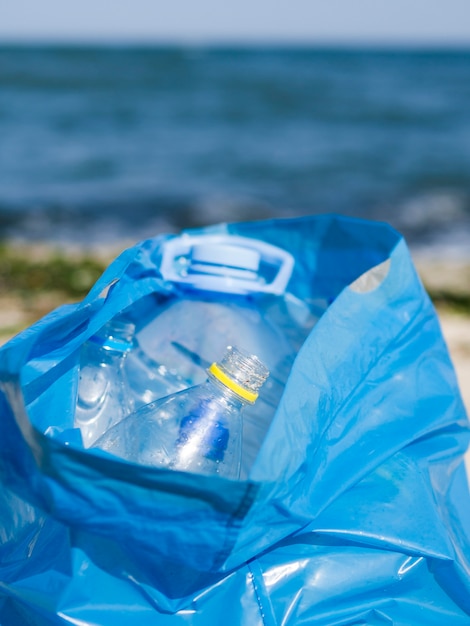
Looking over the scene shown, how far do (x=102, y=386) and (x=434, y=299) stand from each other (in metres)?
1.90

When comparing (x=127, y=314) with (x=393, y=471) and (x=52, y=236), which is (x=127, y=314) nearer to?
(x=393, y=471)

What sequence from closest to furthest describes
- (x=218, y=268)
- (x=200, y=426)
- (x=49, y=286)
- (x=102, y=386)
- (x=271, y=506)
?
(x=271, y=506), (x=200, y=426), (x=102, y=386), (x=218, y=268), (x=49, y=286)

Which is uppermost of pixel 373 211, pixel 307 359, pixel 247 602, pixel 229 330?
pixel 307 359

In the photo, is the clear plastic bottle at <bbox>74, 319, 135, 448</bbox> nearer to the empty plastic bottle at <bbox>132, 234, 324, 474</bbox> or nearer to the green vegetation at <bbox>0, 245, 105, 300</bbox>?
the empty plastic bottle at <bbox>132, 234, 324, 474</bbox>

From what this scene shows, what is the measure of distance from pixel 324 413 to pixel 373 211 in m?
4.63

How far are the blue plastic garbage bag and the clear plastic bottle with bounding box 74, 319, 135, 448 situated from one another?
3.4 inches

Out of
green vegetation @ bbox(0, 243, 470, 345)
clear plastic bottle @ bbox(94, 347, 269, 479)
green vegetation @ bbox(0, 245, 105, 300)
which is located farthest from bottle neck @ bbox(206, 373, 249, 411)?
green vegetation @ bbox(0, 245, 105, 300)

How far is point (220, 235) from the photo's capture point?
1.77 m

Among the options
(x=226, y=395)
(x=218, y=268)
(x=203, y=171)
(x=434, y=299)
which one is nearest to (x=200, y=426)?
(x=226, y=395)

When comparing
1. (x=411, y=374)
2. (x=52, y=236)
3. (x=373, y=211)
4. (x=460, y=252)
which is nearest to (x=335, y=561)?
(x=411, y=374)

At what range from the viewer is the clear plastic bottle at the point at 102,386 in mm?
1375

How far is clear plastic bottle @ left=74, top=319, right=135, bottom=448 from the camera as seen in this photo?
1375 mm

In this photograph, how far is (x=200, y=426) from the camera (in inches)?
46.5

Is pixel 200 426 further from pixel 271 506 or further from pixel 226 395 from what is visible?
pixel 271 506
